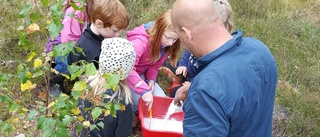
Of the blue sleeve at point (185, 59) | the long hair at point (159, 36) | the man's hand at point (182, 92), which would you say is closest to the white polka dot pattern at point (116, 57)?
the man's hand at point (182, 92)

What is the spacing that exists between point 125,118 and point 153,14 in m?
2.19

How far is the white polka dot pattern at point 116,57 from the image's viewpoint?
274 cm

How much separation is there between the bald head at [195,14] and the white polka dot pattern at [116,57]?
0.92 meters

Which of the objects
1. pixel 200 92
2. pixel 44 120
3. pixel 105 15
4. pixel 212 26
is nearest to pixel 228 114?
pixel 200 92

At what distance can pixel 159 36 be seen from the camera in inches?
134

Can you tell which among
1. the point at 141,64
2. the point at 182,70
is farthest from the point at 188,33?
the point at 182,70

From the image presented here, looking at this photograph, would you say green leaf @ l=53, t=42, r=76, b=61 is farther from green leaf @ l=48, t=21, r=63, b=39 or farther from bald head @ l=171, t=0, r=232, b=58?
bald head @ l=171, t=0, r=232, b=58

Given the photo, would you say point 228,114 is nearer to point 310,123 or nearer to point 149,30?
point 149,30

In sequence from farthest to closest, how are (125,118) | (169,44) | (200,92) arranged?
(169,44) < (125,118) < (200,92)

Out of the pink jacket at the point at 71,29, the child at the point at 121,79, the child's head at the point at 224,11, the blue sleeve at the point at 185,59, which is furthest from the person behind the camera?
the blue sleeve at the point at 185,59

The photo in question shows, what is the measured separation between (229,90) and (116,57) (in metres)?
1.14

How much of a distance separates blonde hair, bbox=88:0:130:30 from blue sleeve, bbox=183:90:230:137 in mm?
1542

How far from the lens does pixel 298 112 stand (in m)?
3.67

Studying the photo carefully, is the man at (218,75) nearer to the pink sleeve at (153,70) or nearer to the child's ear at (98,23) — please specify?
the child's ear at (98,23)
